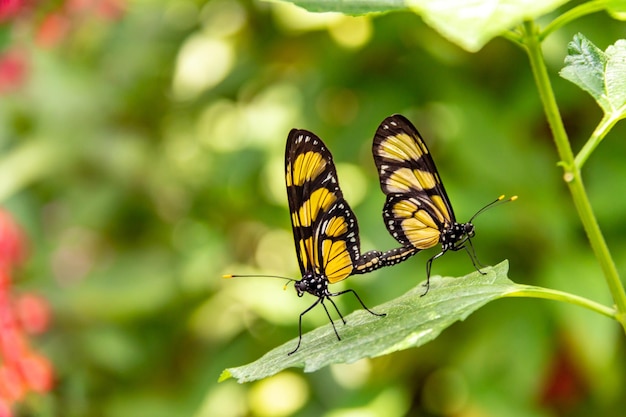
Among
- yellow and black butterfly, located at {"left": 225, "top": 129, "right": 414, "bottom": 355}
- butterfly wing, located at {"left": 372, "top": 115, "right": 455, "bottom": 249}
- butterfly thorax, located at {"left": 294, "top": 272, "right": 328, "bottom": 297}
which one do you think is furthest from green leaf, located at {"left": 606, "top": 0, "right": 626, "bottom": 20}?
butterfly thorax, located at {"left": 294, "top": 272, "right": 328, "bottom": 297}

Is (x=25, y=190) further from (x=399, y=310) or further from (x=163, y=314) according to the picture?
(x=399, y=310)

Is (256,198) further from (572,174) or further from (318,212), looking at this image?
(572,174)

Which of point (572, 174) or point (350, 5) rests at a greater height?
point (350, 5)

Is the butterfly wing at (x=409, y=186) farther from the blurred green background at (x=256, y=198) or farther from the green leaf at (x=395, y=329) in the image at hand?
the blurred green background at (x=256, y=198)

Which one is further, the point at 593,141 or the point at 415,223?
the point at 415,223

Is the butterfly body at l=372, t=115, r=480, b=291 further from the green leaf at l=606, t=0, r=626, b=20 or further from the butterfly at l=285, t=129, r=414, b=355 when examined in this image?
the green leaf at l=606, t=0, r=626, b=20

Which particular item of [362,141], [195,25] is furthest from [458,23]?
[195,25]

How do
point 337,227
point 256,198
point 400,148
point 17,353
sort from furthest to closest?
point 256,198, point 17,353, point 337,227, point 400,148

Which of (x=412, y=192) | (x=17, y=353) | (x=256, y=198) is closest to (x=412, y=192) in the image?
(x=412, y=192)
